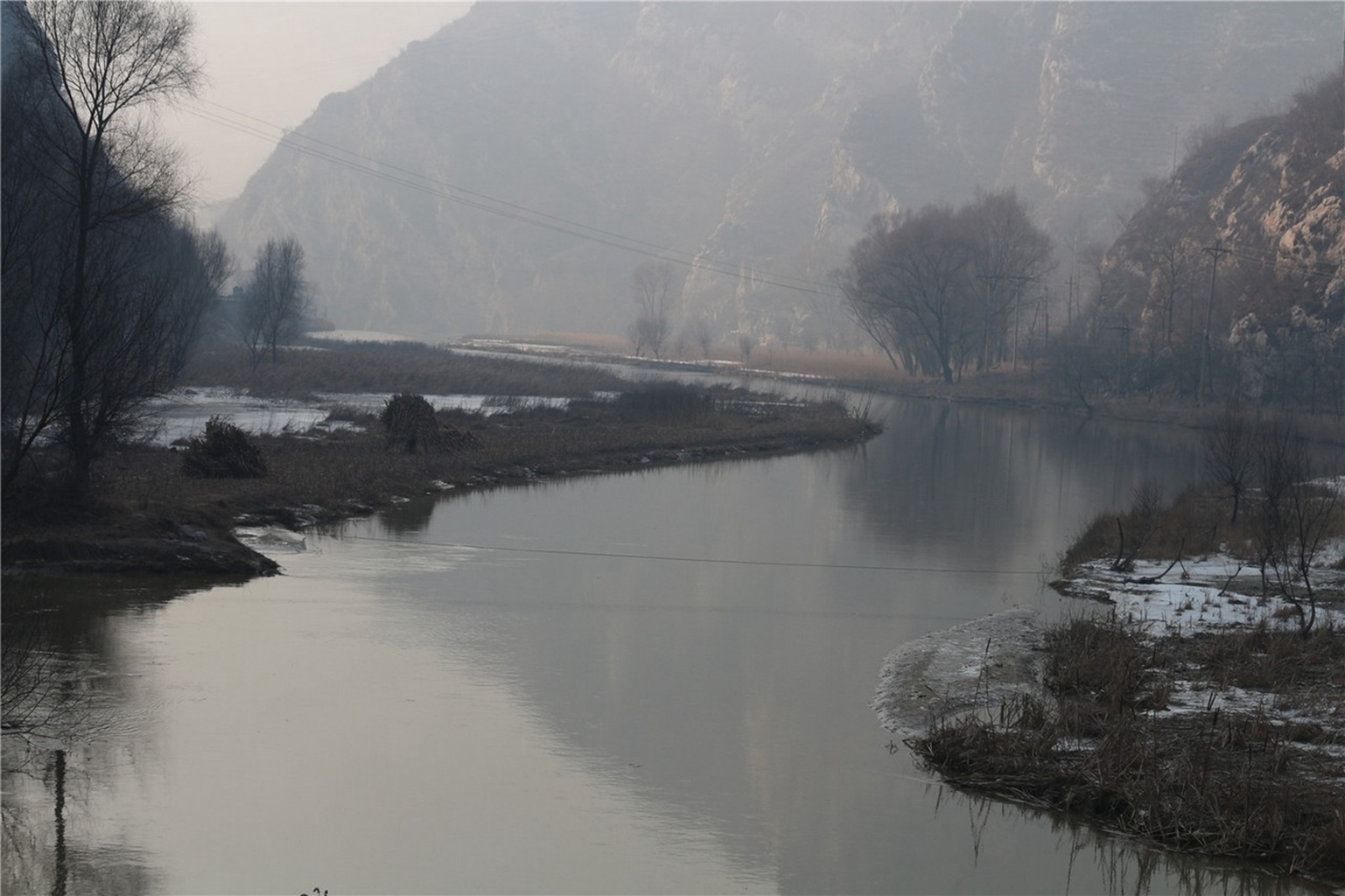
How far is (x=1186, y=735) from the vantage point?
13.4 meters

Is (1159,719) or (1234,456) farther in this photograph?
(1234,456)

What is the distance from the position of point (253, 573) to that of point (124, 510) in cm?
289

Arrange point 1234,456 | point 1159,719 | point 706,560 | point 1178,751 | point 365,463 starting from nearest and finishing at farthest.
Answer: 1. point 1178,751
2. point 1159,719
3. point 706,560
4. point 1234,456
5. point 365,463

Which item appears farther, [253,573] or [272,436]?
[272,436]

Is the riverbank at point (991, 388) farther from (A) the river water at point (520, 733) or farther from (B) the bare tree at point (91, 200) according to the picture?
(B) the bare tree at point (91, 200)

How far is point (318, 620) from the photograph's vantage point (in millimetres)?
18797

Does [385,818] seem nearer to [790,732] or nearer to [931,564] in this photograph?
[790,732]

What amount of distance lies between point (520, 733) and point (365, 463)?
21244 mm

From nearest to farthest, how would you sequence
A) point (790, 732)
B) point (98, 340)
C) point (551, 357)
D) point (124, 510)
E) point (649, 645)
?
point (790, 732)
point (649, 645)
point (98, 340)
point (124, 510)
point (551, 357)

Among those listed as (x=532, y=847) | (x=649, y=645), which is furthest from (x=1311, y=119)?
(x=532, y=847)

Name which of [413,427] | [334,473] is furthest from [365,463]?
[413,427]

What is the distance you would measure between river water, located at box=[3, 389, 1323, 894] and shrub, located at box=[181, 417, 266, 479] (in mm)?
3725

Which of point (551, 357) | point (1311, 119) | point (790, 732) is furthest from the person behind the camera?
point (551, 357)

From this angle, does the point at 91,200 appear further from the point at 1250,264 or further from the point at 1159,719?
the point at 1250,264
